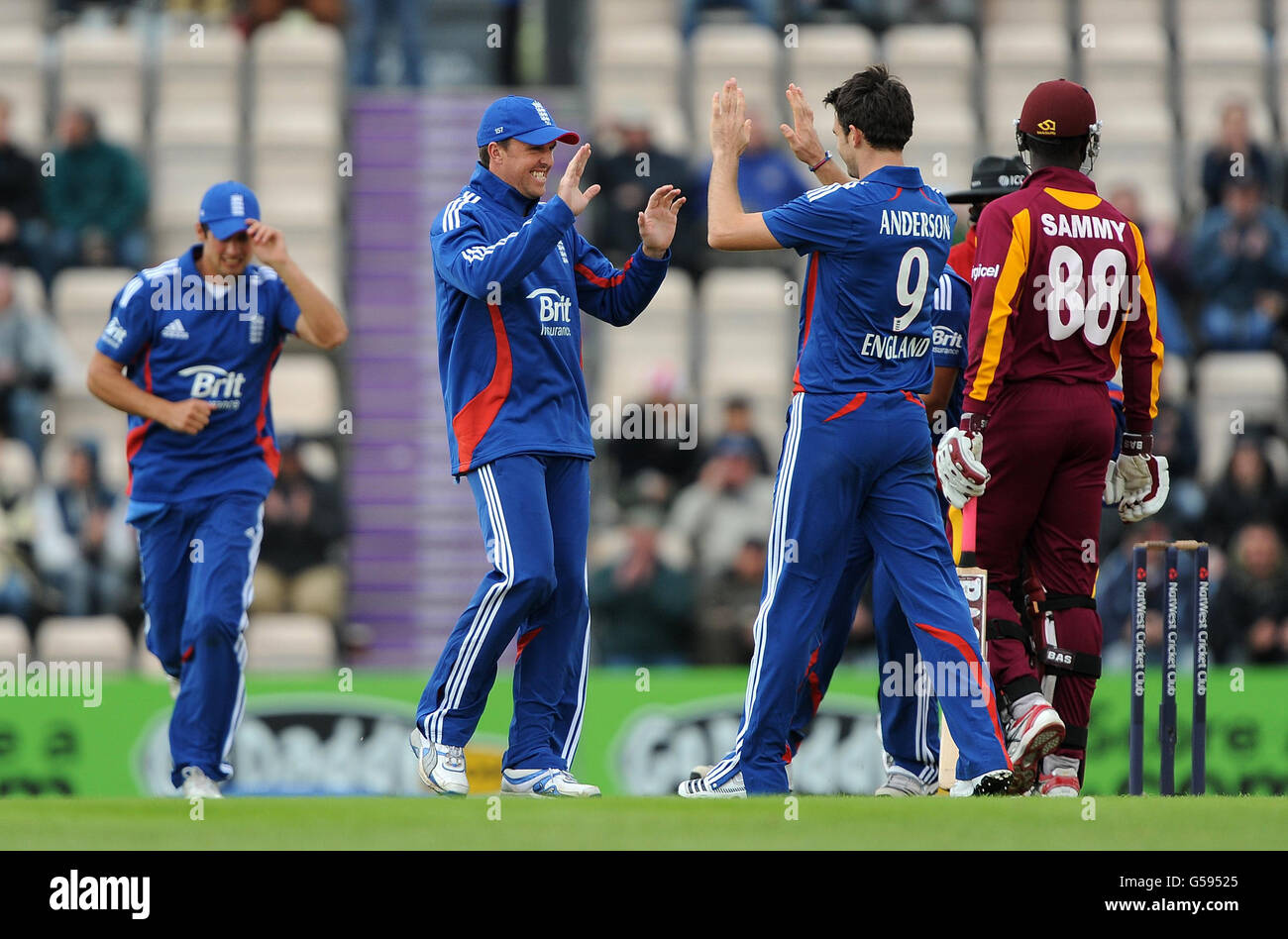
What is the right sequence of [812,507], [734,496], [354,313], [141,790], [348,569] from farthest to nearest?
[354,313], [348,569], [734,496], [141,790], [812,507]

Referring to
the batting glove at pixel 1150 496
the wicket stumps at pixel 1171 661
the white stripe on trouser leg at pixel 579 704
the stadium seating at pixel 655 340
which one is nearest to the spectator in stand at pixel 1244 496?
the stadium seating at pixel 655 340

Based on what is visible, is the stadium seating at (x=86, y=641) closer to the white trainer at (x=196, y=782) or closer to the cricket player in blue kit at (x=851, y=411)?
the white trainer at (x=196, y=782)

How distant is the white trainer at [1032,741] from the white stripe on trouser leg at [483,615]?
1762 mm

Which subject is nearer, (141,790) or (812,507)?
(812,507)

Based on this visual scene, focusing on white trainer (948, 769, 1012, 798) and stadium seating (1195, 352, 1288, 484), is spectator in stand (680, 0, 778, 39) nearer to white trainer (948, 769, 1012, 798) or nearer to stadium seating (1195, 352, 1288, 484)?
stadium seating (1195, 352, 1288, 484)

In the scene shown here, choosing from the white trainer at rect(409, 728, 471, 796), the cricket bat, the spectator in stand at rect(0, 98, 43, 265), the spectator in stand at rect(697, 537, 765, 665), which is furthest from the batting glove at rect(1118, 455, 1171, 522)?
the spectator in stand at rect(0, 98, 43, 265)

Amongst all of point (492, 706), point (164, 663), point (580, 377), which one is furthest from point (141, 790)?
point (580, 377)

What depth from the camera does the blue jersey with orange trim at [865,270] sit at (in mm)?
6207

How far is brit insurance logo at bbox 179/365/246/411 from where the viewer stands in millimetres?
7941

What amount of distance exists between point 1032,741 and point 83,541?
7.13 metres

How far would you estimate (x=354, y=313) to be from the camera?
14234 mm

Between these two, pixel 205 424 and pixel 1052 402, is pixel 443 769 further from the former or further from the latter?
pixel 1052 402
